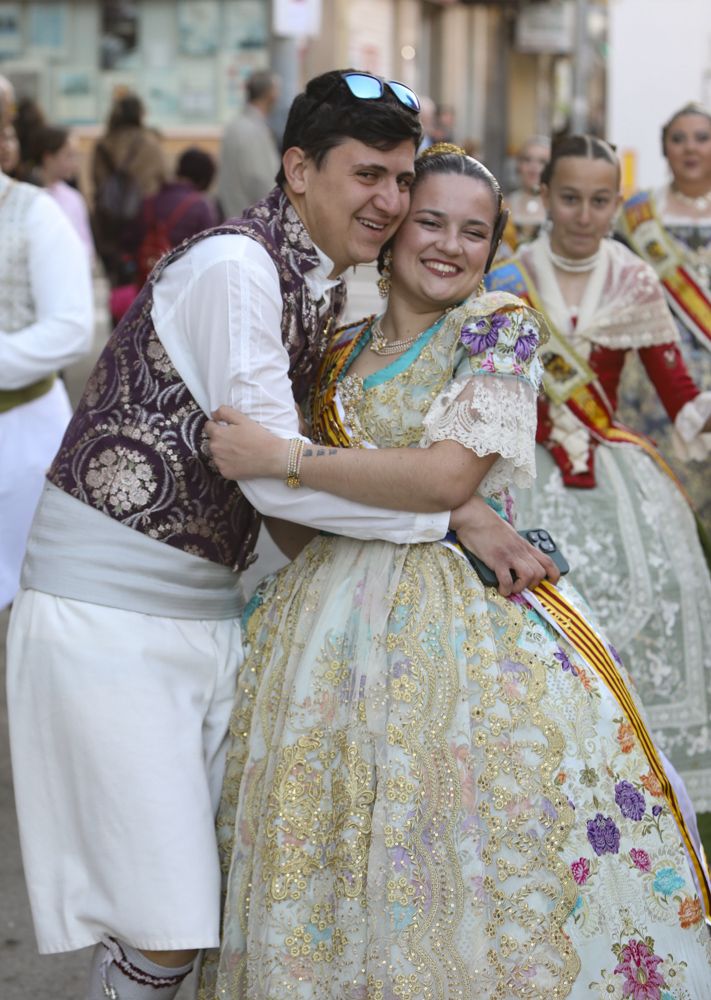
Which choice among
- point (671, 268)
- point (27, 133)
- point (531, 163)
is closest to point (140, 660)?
point (671, 268)

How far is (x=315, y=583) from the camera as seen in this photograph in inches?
118

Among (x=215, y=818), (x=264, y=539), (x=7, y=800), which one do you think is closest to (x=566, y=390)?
(x=264, y=539)

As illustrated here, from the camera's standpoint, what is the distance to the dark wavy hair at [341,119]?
2904 millimetres

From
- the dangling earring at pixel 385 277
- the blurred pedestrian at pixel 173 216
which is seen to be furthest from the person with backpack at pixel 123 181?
the dangling earring at pixel 385 277

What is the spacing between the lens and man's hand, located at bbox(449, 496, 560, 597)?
9.60 ft

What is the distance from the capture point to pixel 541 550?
10.1 feet

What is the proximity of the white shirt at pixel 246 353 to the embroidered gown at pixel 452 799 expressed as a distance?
0.37ft

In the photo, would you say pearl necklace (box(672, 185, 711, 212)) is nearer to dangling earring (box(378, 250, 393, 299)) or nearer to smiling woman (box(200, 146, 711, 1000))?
dangling earring (box(378, 250, 393, 299))

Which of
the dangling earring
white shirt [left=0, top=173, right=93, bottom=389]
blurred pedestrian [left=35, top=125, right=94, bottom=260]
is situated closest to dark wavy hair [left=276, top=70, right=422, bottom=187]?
the dangling earring

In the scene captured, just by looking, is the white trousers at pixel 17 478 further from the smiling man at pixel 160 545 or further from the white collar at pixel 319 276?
the white collar at pixel 319 276

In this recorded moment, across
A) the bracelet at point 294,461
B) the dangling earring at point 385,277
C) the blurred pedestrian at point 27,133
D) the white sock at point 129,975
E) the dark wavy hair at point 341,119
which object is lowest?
the white sock at point 129,975

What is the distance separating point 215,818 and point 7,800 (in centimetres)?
202

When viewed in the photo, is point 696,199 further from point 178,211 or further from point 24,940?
point 178,211

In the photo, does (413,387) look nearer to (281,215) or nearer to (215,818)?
(281,215)
